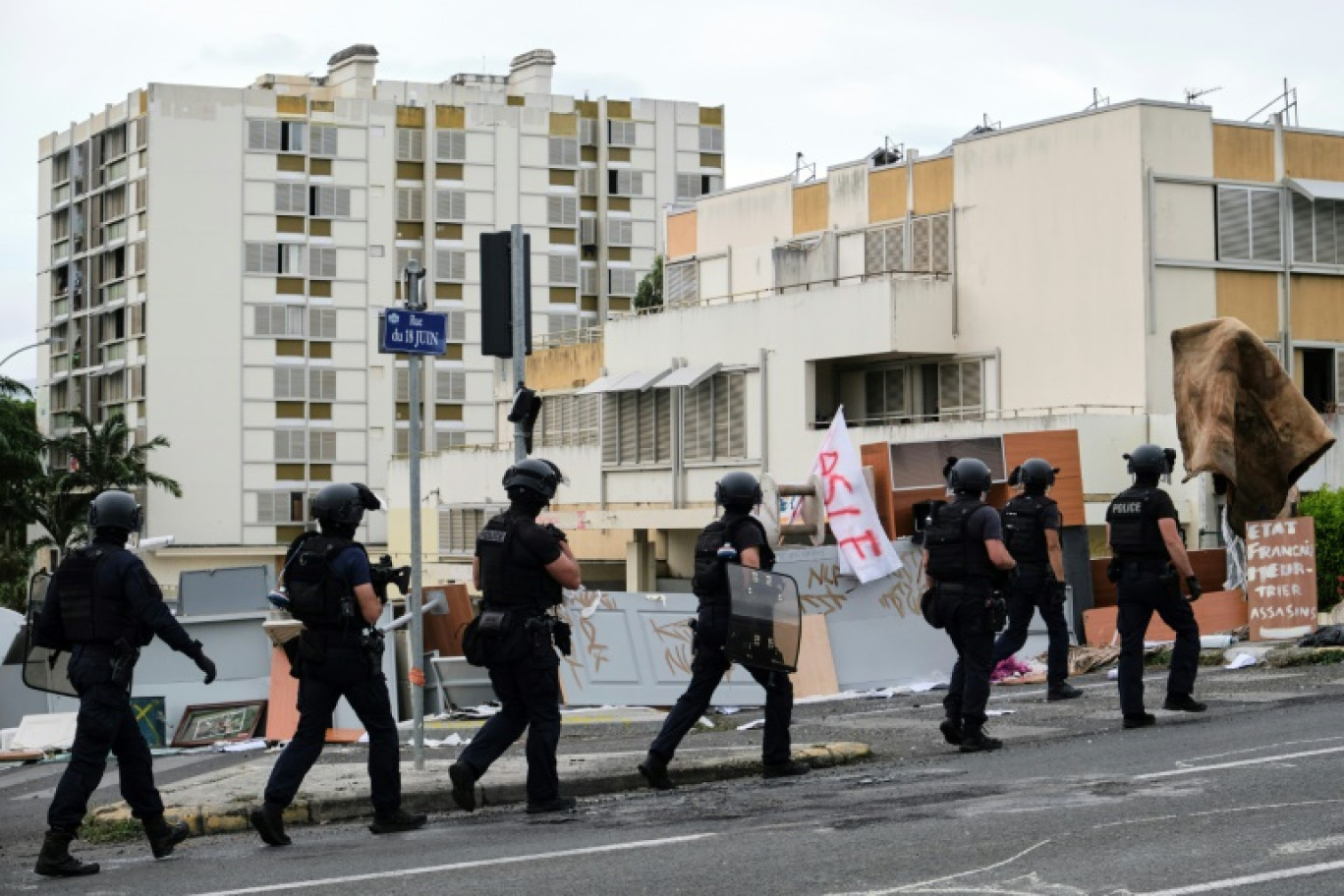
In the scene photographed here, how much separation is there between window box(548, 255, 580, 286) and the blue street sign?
71.3 metres

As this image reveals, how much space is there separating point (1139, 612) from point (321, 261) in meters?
68.7

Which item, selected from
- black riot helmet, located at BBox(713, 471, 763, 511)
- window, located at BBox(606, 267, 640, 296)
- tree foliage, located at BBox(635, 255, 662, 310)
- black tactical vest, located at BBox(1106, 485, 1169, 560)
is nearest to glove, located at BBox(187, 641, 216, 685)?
black riot helmet, located at BBox(713, 471, 763, 511)

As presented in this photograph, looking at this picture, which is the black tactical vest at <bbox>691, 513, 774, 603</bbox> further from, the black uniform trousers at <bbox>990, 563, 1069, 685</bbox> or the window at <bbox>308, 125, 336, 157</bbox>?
the window at <bbox>308, 125, 336, 157</bbox>

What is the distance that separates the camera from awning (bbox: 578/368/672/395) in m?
47.8

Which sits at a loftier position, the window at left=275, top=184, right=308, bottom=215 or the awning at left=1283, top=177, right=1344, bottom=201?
the window at left=275, top=184, right=308, bottom=215

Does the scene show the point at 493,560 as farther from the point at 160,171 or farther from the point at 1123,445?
the point at 160,171

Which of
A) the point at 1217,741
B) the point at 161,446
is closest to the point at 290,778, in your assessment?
the point at 1217,741

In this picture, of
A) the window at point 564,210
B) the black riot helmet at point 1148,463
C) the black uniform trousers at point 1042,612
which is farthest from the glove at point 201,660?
the window at point 564,210

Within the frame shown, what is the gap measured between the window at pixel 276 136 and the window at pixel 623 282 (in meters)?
13.9

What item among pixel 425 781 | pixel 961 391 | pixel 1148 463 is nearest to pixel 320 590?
pixel 425 781

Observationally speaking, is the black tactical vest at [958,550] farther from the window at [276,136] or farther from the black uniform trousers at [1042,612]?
the window at [276,136]

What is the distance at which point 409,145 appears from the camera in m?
81.6

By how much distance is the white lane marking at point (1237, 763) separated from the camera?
37.3 feet

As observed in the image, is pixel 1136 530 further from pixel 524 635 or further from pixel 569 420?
pixel 569 420
